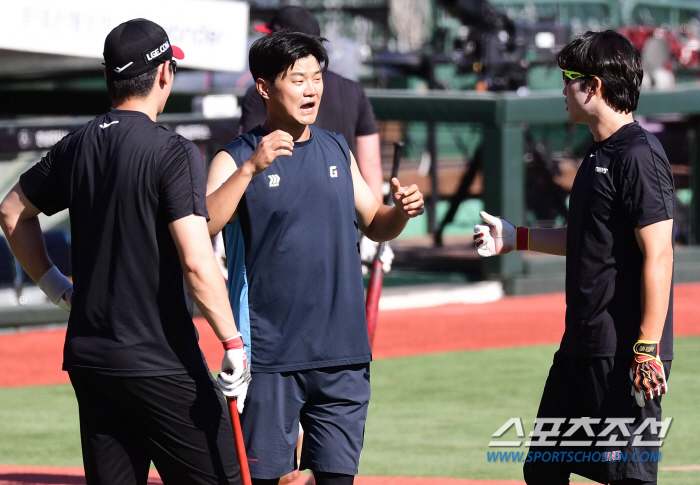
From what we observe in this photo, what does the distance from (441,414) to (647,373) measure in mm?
3726

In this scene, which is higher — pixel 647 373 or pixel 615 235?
pixel 615 235

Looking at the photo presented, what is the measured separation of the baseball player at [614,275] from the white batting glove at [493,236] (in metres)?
0.43

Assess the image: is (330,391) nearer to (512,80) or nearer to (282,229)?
(282,229)

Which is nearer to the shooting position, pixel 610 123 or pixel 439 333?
pixel 610 123

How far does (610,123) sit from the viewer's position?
384 centimetres

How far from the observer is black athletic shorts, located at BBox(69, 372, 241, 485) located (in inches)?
134

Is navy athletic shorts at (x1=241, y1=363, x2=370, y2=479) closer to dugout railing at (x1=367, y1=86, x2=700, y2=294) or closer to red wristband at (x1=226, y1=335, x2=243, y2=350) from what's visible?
red wristband at (x1=226, y1=335, x2=243, y2=350)

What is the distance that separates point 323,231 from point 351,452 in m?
0.80

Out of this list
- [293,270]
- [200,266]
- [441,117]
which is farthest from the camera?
[441,117]

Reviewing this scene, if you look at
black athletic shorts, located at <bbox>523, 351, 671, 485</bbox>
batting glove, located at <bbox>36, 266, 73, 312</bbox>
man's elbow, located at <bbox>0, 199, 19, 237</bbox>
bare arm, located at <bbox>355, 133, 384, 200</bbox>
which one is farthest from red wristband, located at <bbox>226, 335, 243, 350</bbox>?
bare arm, located at <bbox>355, 133, 384, 200</bbox>

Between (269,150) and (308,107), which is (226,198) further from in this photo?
(308,107)

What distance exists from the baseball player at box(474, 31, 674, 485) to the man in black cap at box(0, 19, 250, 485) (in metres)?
1.20

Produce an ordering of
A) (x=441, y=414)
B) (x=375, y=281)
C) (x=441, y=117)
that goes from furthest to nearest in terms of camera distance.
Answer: (x=441, y=117)
(x=441, y=414)
(x=375, y=281)

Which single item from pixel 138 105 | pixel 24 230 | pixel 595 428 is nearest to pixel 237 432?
pixel 24 230
